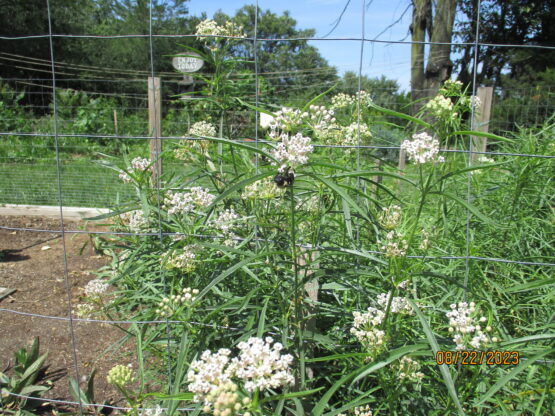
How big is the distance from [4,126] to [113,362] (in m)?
9.25

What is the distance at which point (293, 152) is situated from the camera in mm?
1062

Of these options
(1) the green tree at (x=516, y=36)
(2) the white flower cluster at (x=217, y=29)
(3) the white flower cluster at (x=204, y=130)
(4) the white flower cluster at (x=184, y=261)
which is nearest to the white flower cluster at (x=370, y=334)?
(4) the white flower cluster at (x=184, y=261)

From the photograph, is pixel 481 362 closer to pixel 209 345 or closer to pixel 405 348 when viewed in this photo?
pixel 405 348

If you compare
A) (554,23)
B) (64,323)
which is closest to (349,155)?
(64,323)

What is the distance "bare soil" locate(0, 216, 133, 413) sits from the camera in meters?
2.39

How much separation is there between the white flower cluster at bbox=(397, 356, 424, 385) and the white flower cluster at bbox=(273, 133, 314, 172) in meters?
0.67

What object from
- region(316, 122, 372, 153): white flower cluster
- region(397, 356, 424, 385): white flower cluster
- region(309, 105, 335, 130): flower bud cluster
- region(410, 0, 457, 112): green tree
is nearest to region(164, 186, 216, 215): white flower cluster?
region(309, 105, 335, 130): flower bud cluster

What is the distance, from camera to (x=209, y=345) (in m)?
1.50

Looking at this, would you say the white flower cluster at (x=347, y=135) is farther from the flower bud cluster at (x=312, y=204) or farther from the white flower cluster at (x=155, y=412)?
the white flower cluster at (x=155, y=412)

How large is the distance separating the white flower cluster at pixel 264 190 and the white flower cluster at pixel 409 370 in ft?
2.04

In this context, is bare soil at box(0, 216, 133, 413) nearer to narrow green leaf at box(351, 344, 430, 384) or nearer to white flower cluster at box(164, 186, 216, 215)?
white flower cluster at box(164, 186, 216, 215)

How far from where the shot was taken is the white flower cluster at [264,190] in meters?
1.30

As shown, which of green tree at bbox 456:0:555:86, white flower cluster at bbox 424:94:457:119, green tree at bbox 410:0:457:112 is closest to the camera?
white flower cluster at bbox 424:94:457:119

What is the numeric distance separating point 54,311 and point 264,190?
245 centimetres
